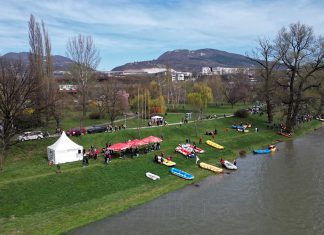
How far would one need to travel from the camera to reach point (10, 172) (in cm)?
4347

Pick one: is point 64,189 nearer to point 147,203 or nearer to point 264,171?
point 147,203

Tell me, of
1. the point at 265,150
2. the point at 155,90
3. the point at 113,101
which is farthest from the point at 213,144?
the point at 155,90

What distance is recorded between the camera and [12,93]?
47969 millimetres

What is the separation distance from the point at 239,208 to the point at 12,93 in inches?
1237

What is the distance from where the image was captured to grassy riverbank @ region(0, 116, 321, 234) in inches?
1331

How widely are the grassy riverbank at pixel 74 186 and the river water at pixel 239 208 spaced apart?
76.8 inches

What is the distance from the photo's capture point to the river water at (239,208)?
3219 centimetres

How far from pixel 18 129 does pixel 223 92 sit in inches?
3406

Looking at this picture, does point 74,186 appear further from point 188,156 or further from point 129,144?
point 188,156

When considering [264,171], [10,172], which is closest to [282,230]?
[264,171]

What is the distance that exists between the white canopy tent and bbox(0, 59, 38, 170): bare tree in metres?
5.82

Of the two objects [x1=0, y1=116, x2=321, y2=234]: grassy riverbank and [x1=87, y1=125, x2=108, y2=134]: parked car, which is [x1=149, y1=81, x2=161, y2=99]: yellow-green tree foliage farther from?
[x1=0, y1=116, x2=321, y2=234]: grassy riverbank

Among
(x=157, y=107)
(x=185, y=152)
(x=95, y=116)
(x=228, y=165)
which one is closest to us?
(x=228, y=165)

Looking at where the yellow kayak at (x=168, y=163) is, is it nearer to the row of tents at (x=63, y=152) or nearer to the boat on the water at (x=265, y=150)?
the row of tents at (x=63, y=152)
